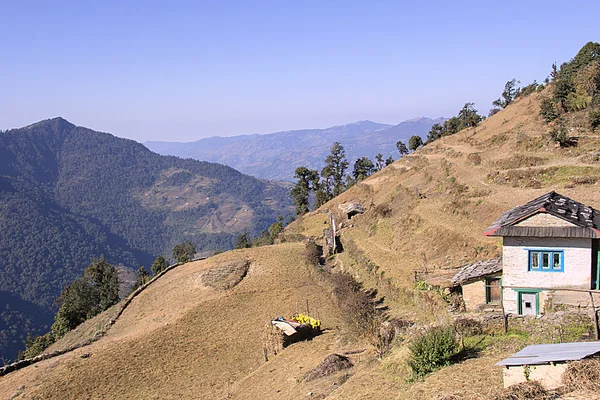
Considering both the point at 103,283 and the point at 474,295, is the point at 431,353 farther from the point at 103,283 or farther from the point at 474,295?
the point at 103,283

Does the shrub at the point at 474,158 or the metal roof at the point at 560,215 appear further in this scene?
the shrub at the point at 474,158

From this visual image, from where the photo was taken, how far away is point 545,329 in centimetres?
1616

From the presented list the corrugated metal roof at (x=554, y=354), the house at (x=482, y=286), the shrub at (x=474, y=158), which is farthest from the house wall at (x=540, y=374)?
the shrub at (x=474, y=158)

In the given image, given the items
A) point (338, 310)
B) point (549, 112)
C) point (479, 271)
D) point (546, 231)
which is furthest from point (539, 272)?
point (549, 112)

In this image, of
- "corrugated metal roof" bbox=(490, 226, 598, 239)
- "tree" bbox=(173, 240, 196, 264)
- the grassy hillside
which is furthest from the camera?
"tree" bbox=(173, 240, 196, 264)

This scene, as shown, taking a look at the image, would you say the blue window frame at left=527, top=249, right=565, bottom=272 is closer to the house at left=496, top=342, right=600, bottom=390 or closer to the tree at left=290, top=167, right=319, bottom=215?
the house at left=496, top=342, right=600, bottom=390

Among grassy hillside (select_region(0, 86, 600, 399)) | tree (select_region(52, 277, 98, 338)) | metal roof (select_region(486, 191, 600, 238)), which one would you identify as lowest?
tree (select_region(52, 277, 98, 338))

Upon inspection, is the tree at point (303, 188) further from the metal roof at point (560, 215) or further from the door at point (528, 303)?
the door at point (528, 303)

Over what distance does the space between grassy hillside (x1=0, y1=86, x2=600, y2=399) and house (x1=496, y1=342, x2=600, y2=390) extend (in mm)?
771

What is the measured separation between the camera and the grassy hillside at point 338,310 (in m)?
17.1

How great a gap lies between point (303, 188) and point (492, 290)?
6953 centimetres

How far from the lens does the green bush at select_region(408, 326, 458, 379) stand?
14883 mm

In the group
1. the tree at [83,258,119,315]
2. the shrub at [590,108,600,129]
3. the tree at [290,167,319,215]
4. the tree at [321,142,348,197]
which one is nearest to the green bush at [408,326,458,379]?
the shrub at [590,108,600,129]

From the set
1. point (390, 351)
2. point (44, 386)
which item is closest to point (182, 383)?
point (44, 386)
